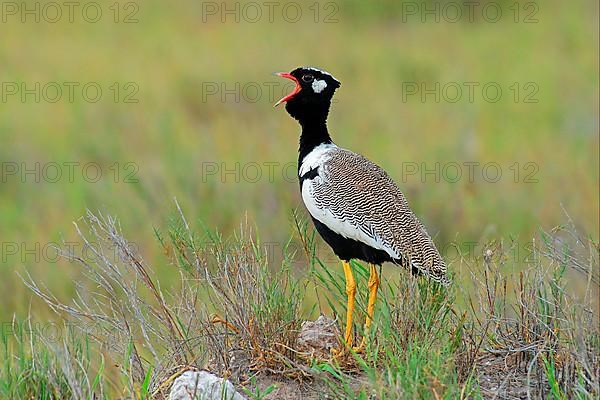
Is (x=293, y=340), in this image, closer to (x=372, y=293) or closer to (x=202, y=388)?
(x=372, y=293)

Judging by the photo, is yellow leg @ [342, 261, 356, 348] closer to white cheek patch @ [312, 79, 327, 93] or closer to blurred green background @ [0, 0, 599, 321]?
white cheek patch @ [312, 79, 327, 93]

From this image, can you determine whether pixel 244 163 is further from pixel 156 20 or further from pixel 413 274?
pixel 413 274

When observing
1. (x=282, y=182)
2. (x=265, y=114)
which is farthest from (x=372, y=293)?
(x=265, y=114)

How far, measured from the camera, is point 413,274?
11.5 ft

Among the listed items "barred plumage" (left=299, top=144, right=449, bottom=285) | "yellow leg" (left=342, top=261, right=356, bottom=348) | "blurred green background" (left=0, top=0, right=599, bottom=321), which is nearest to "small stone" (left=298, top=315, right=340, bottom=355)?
"yellow leg" (left=342, top=261, right=356, bottom=348)

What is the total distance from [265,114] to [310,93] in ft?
15.0

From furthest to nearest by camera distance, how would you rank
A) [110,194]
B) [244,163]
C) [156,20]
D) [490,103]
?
[156,20] → [490,103] → [244,163] → [110,194]

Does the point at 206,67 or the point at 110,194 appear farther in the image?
the point at 206,67

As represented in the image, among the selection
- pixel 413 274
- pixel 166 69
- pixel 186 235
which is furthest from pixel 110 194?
pixel 413 274

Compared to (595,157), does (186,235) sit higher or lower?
higher

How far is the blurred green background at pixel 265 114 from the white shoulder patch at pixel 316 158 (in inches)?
72.9

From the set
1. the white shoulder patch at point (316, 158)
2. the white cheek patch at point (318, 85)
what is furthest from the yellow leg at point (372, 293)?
the white cheek patch at point (318, 85)

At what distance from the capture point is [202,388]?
3.18 metres

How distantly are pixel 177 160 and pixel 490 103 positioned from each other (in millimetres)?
2684
